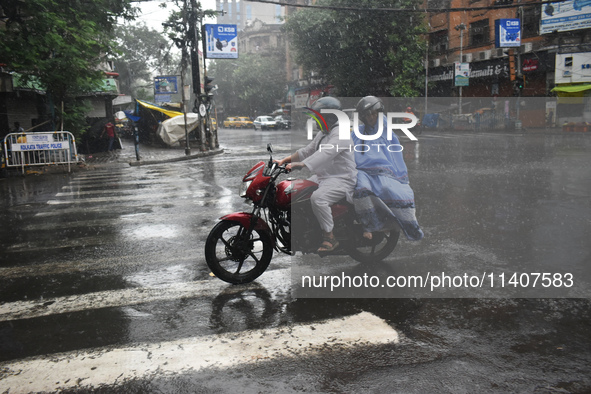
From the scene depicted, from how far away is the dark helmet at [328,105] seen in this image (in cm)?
431

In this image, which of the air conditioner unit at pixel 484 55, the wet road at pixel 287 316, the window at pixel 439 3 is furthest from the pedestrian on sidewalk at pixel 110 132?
the air conditioner unit at pixel 484 55

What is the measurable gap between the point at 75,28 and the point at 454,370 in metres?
15.1

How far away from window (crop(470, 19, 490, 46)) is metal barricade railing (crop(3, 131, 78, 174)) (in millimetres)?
29146

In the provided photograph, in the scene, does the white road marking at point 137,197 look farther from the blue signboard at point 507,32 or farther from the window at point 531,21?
the window at point 531,21

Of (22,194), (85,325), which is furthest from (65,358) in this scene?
(22,194)

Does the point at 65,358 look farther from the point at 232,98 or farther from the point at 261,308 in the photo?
the point at 232,98

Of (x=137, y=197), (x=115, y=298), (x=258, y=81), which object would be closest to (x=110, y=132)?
(x=137, y=197)

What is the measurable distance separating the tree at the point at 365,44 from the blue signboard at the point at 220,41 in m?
9.22

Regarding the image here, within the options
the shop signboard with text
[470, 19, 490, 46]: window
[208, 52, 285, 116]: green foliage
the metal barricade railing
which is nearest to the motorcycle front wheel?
the metal barricade railing

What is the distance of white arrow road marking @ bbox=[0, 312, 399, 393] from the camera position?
3.14m

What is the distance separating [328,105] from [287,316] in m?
1.89

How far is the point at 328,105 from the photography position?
4.33 metres

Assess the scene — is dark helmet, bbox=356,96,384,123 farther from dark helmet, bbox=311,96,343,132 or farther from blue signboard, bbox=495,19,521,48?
blue signboard, bbox=495,19,521,48

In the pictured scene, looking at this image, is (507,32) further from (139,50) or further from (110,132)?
(139,50)
